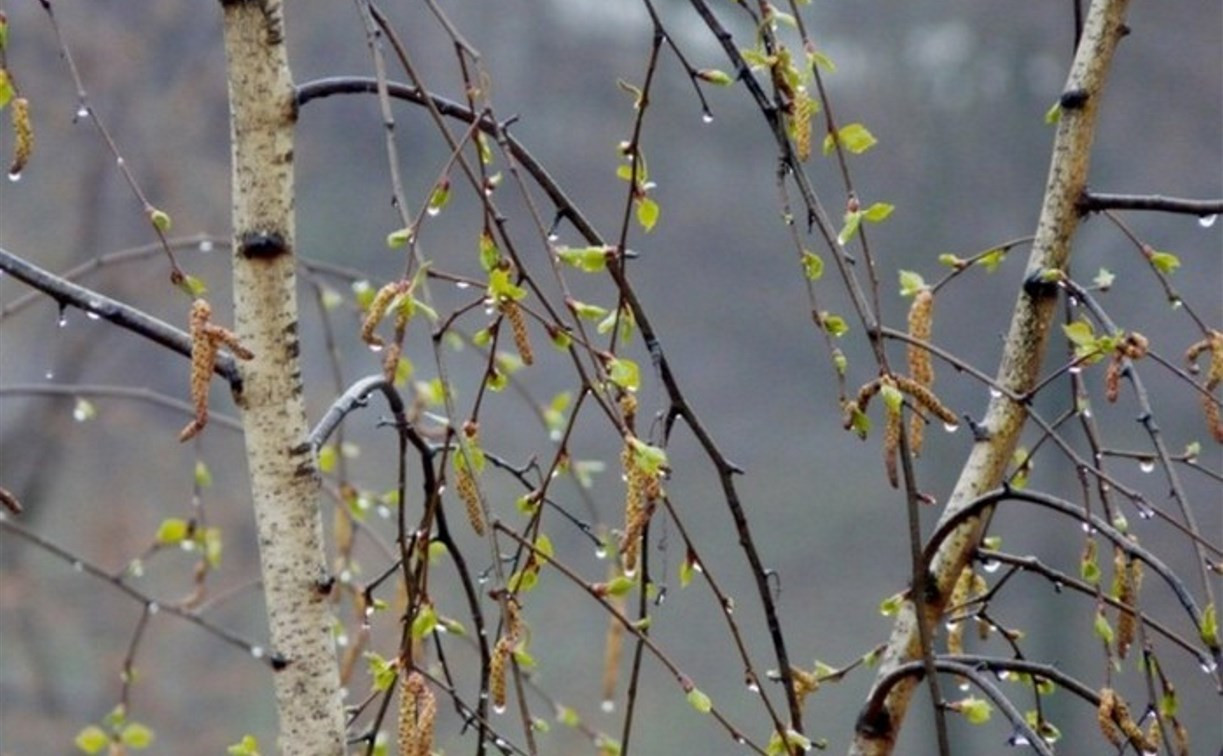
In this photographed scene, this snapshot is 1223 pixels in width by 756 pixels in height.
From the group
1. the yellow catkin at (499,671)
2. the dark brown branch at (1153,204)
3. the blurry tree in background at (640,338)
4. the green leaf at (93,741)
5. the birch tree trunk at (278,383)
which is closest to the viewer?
the yellow catkin at (499,671)

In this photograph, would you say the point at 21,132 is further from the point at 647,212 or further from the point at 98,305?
the point at 647,212

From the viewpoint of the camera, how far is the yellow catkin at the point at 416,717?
0.71 meters

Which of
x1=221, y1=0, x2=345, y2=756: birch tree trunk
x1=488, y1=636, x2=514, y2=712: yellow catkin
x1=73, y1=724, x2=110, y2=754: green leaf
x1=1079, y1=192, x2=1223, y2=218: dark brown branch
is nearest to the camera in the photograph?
x1=488, y1=636, x2=514, y2=712: yellow catkin

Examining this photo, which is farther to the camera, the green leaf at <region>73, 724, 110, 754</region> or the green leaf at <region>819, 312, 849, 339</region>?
the green leaf at <region>73, 724, 110, 754</region>

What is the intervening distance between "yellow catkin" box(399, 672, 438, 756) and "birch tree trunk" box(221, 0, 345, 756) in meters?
0.10

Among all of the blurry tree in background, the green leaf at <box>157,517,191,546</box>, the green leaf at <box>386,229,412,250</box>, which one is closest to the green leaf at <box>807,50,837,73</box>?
the green leaf at <box>386,229,412,250</box>

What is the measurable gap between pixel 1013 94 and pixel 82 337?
218cm

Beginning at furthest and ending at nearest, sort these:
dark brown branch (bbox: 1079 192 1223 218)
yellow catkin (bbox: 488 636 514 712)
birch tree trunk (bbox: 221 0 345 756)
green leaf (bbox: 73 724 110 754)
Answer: green leaf (bbox: 73 724 110 754), dark brown branch (bbox: 1079 192 1223 218), birch tree trunk (bbox: 221 0 345 756), yellow catkin (bbox: 488 636 514 712)

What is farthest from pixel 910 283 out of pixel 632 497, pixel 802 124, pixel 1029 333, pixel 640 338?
pixel 640 338

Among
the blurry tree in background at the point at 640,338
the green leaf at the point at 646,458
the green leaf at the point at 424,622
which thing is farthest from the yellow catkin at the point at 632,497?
the blurry tree in background at the point at 640,338

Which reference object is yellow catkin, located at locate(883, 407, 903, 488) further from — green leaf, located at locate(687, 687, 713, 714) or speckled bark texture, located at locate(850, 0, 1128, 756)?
speckled bark texture, located at locate(850, 0, 1128, 756)

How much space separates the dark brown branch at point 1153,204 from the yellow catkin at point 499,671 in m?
0.50

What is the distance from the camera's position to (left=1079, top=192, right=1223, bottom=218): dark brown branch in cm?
97

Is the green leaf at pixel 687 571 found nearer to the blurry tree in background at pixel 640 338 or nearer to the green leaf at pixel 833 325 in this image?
the green leaf at pixel 833 325
